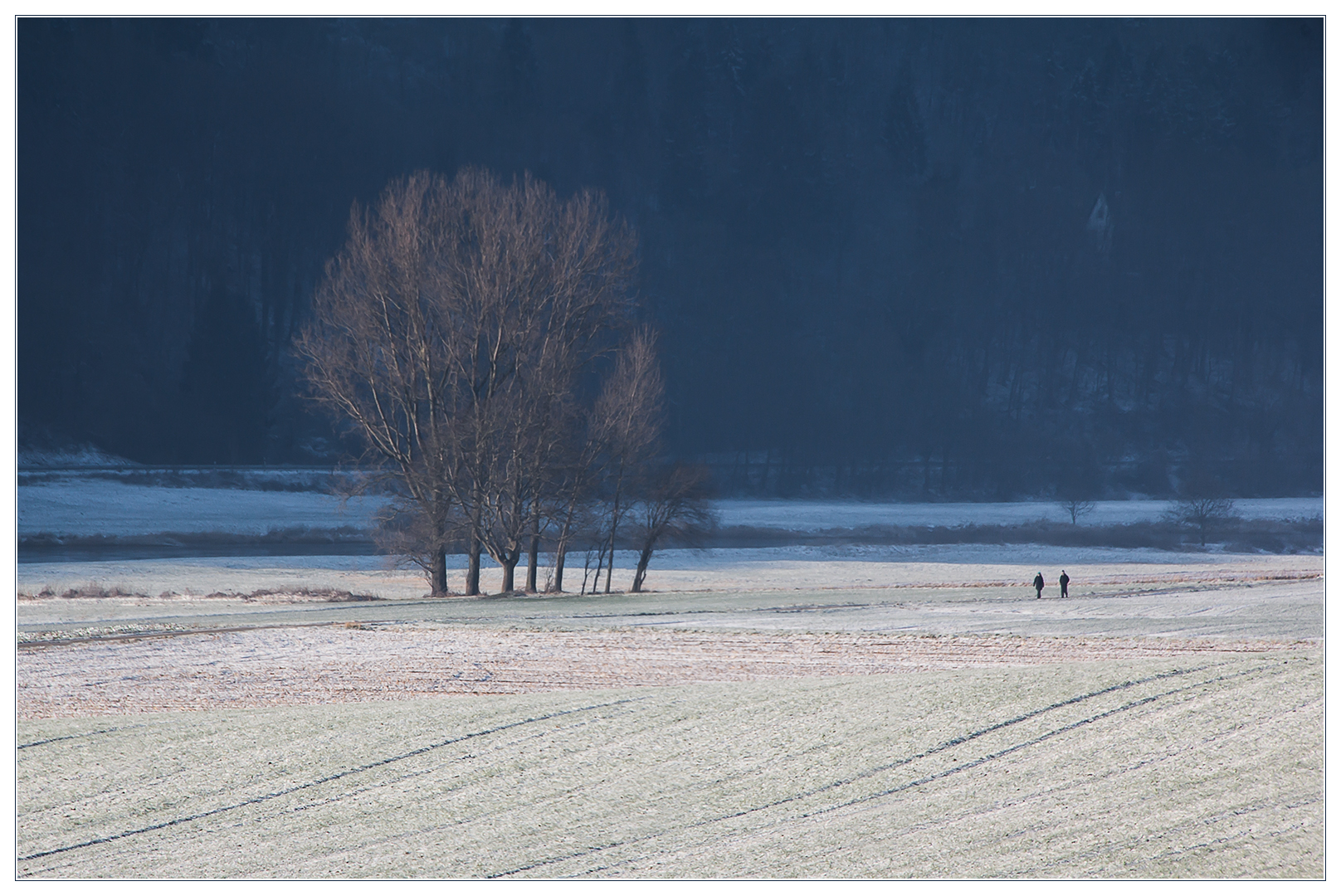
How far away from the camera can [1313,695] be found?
11.0 meters

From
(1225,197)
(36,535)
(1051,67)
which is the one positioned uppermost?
(1051,67)

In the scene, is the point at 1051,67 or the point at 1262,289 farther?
the point at 1051,67

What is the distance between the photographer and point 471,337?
103 feet

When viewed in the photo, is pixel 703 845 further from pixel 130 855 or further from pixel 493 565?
pixel 493 565

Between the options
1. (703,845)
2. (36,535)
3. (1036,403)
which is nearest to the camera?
(703,845)

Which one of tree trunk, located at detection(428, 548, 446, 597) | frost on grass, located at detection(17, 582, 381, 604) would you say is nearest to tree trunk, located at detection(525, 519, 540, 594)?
tree trunk, located at detection(428, 548, 446, 597)

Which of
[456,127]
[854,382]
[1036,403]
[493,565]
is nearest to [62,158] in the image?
[456,127]

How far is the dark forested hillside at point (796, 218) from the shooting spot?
391 ft

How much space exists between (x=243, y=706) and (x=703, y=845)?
733 cm

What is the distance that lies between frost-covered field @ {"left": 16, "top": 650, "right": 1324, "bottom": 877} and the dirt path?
1.39 meters

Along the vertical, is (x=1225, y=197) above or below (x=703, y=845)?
above

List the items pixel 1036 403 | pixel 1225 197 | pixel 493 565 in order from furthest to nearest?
pixel 1225 197 < pixel 1036 403 < pixel 493 565

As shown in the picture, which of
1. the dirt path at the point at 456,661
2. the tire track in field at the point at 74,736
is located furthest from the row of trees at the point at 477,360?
the tire track in field at the point at 74,736

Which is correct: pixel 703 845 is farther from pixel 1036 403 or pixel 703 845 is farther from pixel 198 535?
pixel 1036 403
